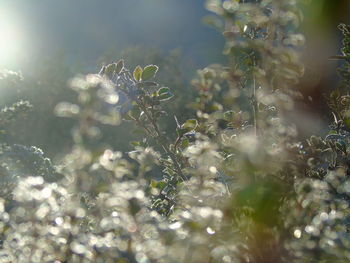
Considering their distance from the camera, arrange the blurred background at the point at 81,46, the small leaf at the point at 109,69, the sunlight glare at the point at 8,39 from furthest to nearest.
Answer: the sunlight glare at the point at 8,39
the blurred background at the point at 81,46
the small leaf at the point at 109,69

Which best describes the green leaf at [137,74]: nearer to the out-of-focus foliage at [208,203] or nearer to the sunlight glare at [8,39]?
the out-of-focus foliage at [208,203]

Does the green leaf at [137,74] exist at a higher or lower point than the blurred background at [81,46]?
higher

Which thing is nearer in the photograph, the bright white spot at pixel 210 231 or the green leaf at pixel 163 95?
the bright white spot at pixel 210 231

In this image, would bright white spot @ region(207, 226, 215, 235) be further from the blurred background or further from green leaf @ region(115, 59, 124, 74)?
the blurred background

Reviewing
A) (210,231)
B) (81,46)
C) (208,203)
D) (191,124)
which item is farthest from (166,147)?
(81,46)

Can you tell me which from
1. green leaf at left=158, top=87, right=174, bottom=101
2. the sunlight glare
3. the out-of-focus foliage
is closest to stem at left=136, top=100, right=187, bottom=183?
green leaf at left=158, top=87, right=174, bottom=101

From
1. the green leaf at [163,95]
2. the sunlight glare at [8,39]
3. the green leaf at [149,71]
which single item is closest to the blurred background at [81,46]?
the sunlight glare at [8,39]

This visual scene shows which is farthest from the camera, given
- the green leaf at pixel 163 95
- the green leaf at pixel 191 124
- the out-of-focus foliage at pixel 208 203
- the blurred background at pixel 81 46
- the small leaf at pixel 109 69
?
the blurred background at pixel 81 46

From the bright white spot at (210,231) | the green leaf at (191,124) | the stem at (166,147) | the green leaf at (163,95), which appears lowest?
the stem at (166,147)
